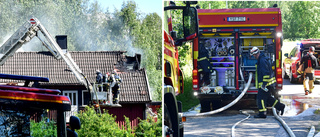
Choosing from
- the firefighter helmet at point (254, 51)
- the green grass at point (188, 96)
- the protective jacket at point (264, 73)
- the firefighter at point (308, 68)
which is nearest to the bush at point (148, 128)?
the firefighter helmet at point (254, 51)

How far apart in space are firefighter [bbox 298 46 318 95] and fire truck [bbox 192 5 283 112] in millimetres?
426

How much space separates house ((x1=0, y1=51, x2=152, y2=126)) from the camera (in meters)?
27.3

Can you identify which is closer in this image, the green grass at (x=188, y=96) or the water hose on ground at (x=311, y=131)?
the water hose on ground at (x=311, y=131)

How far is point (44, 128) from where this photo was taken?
4.09 m

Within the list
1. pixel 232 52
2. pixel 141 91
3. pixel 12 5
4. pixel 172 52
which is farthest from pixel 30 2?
pixel 172 52

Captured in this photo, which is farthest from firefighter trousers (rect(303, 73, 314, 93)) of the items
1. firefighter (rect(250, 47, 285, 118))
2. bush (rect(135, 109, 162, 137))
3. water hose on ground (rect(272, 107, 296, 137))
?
bush (rect(135, 109, 162, 137))

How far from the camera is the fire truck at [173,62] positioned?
15.5 feet

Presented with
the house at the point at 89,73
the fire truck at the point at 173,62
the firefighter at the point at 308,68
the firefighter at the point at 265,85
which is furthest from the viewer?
the house at the point at 89,73

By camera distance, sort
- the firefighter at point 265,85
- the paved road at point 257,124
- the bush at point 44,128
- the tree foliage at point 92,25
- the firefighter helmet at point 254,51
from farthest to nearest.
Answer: the tree foliage at point 92,25
the firefighter helmet at point 254,51
the firefighter at point 265,85
the paved road at point 257,124
the bush at point 44,128

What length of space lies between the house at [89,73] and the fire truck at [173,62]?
69.6 feet

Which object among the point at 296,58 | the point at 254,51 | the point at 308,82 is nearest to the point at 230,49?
the point at 254,51

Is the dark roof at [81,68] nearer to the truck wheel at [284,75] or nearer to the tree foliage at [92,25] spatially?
the tree foliage at [92,25]

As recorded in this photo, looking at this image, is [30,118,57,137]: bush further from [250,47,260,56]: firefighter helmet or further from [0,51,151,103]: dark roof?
[0,51,151,103]: dark roof

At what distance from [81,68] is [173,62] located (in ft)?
86.4
